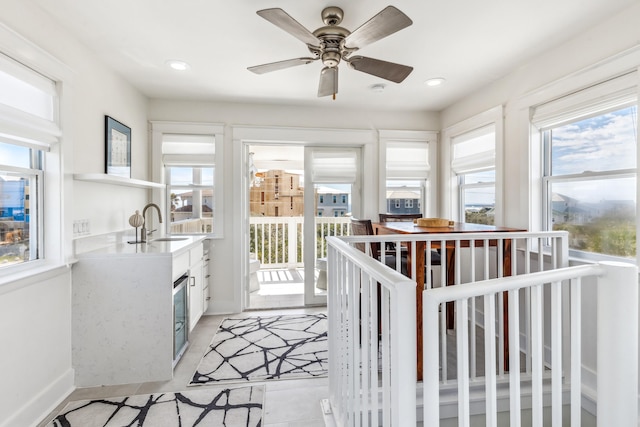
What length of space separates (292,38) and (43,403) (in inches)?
112

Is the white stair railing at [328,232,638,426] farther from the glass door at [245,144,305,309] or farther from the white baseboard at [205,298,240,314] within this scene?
the glass door at [245,144,305,309]

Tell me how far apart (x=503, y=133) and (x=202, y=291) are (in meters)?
3.34

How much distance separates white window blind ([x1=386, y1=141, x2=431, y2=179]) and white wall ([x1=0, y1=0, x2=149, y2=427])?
116 inches

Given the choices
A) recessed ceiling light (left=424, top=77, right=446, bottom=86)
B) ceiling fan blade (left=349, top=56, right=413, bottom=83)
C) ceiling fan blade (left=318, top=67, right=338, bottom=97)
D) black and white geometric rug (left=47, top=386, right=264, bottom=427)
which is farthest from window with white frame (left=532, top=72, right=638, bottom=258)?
black and white geometric rug (left=47, top=386, right=264, bottom=427)

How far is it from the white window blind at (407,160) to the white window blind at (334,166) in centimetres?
45

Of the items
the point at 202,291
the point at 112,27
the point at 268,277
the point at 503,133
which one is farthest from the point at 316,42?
the point at 268,277

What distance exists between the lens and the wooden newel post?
1093mm

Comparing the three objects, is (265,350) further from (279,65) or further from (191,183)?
(279,65)

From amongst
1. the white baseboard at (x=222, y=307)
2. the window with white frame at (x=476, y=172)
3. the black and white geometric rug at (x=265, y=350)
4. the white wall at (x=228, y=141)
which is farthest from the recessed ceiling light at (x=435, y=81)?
the white baseboard at (x=222, y=307)

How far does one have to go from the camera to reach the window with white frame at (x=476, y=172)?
336 cm

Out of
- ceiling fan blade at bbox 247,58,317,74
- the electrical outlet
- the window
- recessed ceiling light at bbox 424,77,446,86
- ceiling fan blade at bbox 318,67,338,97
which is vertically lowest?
the electrical outlet

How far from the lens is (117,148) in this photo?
2904 millimetres

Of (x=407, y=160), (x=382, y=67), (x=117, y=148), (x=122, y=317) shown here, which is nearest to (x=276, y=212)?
(x=407, y=160)

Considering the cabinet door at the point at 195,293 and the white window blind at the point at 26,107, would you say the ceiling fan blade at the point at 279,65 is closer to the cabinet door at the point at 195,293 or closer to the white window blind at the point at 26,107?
the white window blind at the point at 26,107
